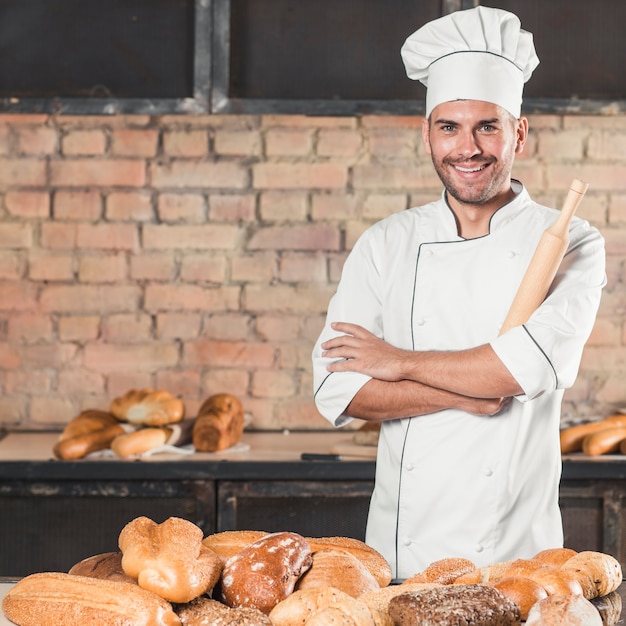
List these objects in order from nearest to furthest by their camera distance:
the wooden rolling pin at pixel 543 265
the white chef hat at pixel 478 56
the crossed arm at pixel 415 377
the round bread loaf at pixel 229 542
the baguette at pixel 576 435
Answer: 1. the round bread loaf at pixel 229 542
2. the wooden rolling pin at pixel 543 265
3. the crossed arm at pixel 415 377
4. the white chef hat at pixel 478 56
5. the baguette at pixel 576 435

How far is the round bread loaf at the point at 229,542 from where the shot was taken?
1.16m

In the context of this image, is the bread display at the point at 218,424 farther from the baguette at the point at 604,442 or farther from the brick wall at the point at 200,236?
the baguette at the point at 604,442

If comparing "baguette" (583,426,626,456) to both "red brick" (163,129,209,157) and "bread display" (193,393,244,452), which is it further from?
"red brick" (163,129,209,157)

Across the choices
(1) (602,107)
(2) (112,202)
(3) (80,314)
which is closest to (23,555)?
(3) (80,314)

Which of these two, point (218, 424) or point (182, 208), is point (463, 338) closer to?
point (218, 424)

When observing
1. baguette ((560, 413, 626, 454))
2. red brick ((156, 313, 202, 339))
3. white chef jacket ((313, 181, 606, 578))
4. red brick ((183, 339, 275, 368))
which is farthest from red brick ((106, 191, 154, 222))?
baguette ((560, 413, 626, 454))

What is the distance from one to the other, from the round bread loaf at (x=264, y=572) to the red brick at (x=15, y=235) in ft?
7.63

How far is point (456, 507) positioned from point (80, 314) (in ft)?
5.90

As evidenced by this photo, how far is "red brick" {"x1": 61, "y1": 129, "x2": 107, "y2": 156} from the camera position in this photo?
3.21 meters

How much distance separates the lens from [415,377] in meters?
1.80

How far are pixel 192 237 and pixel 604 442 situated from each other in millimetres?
1475

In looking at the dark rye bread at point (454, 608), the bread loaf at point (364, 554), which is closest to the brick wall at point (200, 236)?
the bread loaf at point (364, 554)

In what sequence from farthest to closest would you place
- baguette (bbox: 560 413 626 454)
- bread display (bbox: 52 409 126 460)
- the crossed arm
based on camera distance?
baguette (bbox: 560 413 626 454) → bread display (bbox: 52 409 126 460) → the crossed arm

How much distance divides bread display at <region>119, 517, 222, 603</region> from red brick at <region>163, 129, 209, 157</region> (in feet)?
7.26
